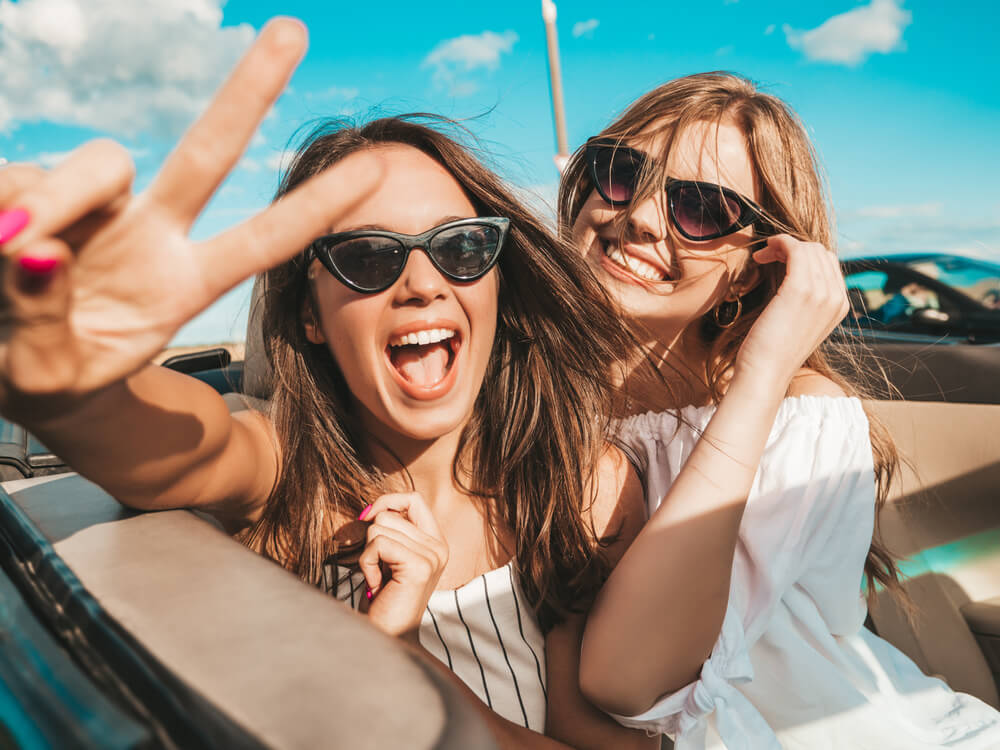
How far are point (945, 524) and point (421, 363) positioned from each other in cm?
248

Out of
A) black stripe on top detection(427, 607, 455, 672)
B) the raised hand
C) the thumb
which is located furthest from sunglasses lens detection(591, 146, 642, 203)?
the thumb

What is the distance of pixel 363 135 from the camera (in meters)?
1.86

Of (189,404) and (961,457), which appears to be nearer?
(189,404)

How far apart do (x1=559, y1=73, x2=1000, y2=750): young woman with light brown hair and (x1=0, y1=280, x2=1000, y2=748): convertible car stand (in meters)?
0.97

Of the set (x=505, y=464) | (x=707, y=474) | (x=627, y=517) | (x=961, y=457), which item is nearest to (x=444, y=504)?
(x=505, y=464)

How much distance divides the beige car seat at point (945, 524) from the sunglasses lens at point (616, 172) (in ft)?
4.54

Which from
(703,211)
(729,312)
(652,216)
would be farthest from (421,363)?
(729,312)

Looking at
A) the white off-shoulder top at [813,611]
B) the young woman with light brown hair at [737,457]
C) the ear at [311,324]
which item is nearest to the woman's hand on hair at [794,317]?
the young woman with light brown hair at [737,457]

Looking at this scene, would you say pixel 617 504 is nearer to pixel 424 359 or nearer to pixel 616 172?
pixel 424 359

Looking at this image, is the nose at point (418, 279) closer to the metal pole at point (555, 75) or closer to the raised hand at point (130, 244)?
the raised hand at point (130, 244)

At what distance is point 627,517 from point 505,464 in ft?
1.16

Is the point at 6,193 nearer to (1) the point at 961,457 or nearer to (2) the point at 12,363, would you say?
(2) the point at 12,363

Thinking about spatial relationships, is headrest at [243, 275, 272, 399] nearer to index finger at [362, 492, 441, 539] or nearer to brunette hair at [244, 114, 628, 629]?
brunette hair at [244, 114, 628, 629]

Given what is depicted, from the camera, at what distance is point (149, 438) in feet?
3.59
